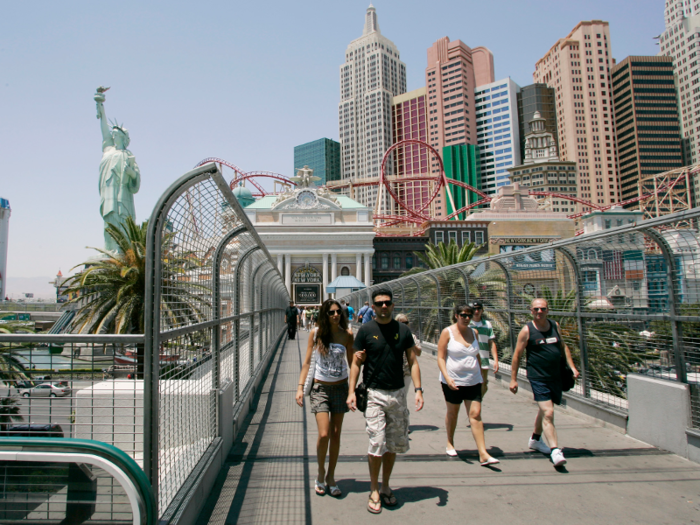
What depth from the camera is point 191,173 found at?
2.86 metres

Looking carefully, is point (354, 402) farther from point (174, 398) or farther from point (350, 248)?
point (350, 248)

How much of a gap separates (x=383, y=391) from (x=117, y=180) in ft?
157

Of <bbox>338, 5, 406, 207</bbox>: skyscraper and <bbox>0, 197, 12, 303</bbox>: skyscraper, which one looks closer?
<bbox>0, 197, 12, 303</bbox>: skyscraper

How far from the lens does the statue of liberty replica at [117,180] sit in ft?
148

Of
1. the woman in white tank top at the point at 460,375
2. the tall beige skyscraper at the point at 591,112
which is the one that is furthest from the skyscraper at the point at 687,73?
the woman in white tank top at the point at 460,375

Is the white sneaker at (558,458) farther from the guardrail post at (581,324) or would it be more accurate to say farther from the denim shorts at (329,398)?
the guardrail post at (581,324)

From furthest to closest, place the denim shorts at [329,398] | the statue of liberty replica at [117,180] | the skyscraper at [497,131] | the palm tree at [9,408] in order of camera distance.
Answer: the skyscraper at [497,131] → the statue of liberty replica at [117,180] → the denim shorts at [329,398] → the palm tree at [9,408]

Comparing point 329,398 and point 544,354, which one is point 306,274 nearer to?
point 544,354

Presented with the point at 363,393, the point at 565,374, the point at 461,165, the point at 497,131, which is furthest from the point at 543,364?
the point at 497,131

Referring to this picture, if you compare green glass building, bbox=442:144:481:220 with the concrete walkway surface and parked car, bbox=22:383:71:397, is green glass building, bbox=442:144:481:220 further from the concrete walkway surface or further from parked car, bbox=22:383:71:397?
parked car, bbox=22:383:71:397

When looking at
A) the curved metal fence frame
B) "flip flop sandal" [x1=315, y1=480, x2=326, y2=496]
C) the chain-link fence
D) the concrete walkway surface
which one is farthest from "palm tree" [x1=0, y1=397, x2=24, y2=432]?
the chain-link fence

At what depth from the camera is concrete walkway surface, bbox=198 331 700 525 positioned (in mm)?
3371

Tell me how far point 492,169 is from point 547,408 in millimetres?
157485

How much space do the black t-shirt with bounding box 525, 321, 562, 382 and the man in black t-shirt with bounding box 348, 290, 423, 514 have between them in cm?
146
